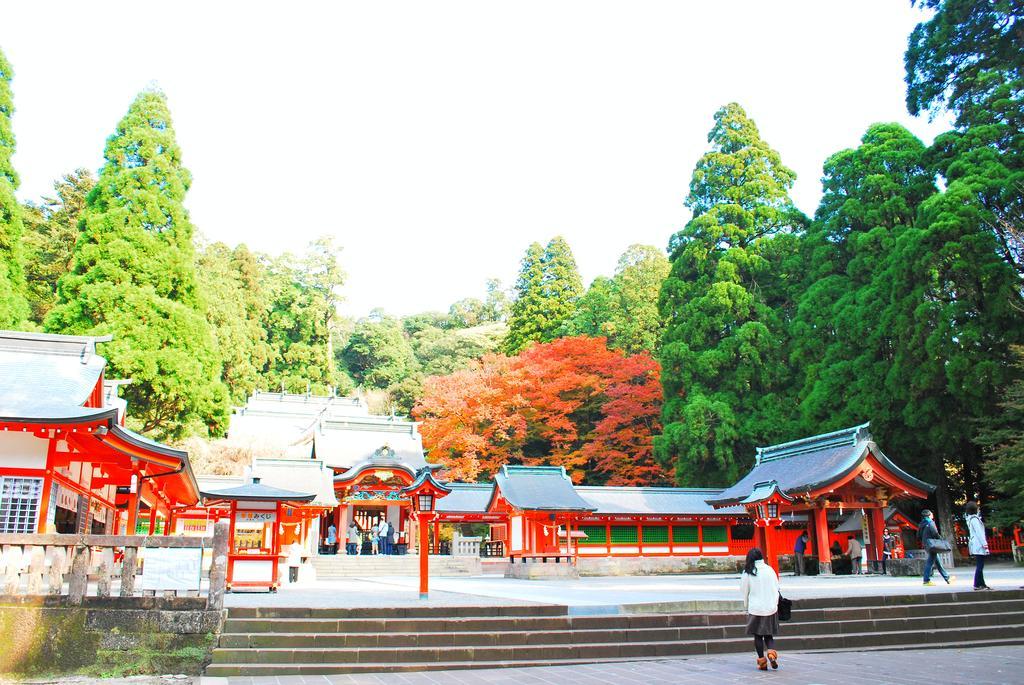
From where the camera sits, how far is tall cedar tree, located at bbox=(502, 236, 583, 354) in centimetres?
4428

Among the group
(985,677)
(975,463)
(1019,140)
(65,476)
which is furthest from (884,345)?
(65,476)

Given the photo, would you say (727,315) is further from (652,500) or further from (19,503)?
(19,503)

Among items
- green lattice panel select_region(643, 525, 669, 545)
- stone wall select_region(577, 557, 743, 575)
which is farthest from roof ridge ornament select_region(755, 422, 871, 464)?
green lattice panel select_region(643, 525, 669, 545)

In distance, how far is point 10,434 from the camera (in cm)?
1182

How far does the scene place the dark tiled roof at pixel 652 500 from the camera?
2677 cm

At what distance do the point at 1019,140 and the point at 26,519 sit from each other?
25750 millimetres

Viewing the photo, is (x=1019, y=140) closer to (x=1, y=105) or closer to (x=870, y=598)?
(x=870, y=598)

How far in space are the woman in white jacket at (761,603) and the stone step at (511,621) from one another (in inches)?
74.1

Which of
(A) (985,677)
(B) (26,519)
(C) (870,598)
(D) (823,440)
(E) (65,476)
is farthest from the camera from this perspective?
(D) (823,440)

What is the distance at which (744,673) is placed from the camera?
307 inches

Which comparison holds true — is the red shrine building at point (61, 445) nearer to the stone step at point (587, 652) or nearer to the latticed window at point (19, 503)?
the latticed window at point (19, 503)

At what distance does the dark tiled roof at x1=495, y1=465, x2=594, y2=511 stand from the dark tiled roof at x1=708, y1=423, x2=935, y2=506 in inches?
186

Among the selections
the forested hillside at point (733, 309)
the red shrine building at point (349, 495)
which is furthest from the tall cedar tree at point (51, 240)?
the red shrine building at point (349, 495)

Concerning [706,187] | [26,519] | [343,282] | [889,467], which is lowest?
[26,519]
